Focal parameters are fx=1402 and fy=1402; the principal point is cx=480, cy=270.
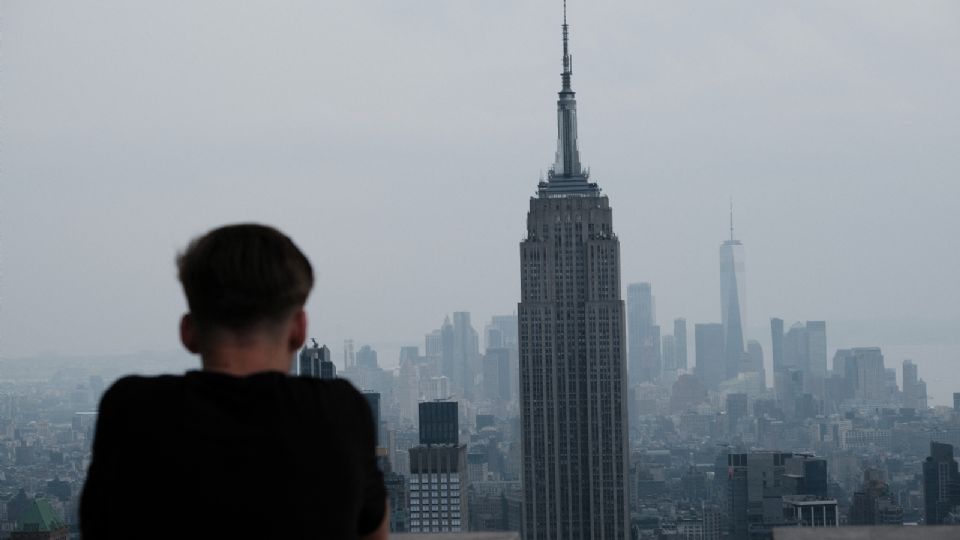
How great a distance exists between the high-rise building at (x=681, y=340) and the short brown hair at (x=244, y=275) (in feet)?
172

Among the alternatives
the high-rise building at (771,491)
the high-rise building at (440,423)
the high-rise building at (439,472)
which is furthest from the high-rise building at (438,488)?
the high-rise building at (771,491)

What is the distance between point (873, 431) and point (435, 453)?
1428 centimetres

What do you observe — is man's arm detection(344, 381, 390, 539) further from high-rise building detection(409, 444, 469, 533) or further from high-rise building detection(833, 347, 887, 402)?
high-rise building detection(833, 347, 887, 402)

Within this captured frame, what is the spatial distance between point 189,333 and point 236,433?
16 cm

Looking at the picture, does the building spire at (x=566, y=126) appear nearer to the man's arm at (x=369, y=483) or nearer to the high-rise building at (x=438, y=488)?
the high-rise building at (x=438, y=488)

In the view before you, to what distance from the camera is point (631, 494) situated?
189 feet

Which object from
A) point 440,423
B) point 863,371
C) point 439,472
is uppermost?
point 863,371

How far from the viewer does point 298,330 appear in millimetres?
1314

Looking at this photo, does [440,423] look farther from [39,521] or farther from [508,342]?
[39,521]

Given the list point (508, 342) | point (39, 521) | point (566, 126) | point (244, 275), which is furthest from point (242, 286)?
point (566, 126)

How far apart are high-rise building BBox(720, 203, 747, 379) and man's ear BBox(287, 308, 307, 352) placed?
52.4m

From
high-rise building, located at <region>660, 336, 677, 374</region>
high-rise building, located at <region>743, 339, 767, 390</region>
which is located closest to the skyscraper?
high-rise building, located at <region>660, 336, 677, 374</region>

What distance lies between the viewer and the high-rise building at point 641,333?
5953 cm

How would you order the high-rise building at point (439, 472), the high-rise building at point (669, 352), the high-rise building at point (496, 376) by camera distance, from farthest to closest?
the high-rise building at point (496, 376)
the high-rise building at point (669, 352)
the high-rise building at point (439, 472)
